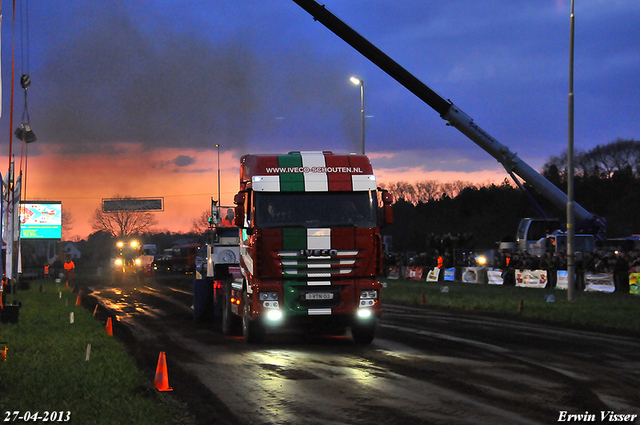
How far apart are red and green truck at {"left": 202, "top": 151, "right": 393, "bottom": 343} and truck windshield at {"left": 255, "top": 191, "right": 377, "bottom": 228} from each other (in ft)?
0.06

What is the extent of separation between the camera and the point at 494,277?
115 feet

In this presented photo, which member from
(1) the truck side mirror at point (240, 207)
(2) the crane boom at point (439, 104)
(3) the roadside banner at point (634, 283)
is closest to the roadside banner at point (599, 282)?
(3) the roadside banner at point (634, 283)

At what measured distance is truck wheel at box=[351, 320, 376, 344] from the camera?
48.0 feet

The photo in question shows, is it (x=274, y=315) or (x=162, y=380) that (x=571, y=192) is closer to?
(x=274, y=315)

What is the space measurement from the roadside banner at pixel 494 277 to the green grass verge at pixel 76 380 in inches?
→ 873

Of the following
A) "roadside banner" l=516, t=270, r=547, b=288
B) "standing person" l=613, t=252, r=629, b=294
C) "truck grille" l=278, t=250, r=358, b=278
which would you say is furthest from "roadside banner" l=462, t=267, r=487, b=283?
"truck grille" l=278, t=250, r=358, b=278

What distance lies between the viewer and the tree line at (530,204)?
66.6 m

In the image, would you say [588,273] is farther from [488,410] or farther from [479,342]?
[488,410]

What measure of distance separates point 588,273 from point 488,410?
73.2 feet

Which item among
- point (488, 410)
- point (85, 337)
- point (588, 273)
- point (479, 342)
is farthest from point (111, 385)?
point (588, 273)

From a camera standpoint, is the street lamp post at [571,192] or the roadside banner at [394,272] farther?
the roadside banner at [394,272]

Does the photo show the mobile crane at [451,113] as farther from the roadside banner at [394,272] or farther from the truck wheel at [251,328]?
the truck wheel at [251,328]

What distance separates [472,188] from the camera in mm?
90750

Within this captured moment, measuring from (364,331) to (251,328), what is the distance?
2260mm
